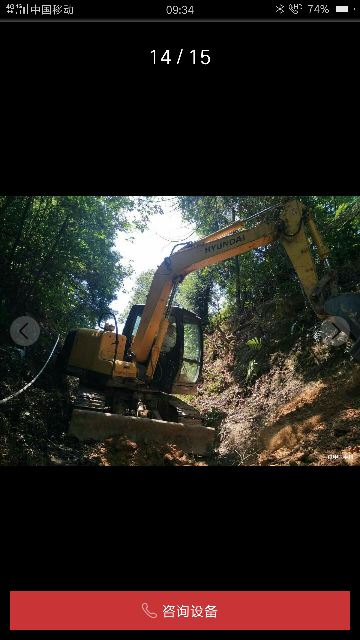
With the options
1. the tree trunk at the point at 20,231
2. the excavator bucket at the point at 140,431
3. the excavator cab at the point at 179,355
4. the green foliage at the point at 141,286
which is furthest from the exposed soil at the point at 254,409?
the green foliage at the point at 141,286

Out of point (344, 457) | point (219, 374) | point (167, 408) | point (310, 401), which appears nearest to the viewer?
point (344, 457)

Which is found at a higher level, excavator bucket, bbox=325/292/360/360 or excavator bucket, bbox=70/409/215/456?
excavator bucket, bbox=325/292/360/360

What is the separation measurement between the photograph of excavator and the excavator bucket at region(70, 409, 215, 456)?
16mm

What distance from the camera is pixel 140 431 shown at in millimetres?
5516

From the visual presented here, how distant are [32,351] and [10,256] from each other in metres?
2.17

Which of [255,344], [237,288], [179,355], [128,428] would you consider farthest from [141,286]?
[128,428]

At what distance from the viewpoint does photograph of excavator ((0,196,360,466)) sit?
5.11 meters

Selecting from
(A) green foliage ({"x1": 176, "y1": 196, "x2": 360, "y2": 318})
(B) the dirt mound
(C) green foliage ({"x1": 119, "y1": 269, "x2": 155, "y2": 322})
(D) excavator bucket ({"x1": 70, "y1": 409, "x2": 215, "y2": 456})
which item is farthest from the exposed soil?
(C) green foliage ({"x1": 119, "y1": 269, "x2": 155, "y2": 322})

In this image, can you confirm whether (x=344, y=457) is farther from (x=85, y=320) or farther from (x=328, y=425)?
(x=85, y=320)

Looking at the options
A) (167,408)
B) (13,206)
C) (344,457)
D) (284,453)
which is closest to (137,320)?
(167,408)

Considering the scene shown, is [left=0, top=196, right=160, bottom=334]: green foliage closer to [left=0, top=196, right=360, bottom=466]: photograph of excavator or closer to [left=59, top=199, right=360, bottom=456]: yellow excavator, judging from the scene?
[left=0, top=196, right=360, bottom=466]: photograph of excavator

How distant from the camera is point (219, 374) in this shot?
448 inches

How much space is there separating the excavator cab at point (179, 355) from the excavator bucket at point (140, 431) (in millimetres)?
1691

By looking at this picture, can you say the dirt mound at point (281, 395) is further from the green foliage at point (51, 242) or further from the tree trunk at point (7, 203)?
the tree trunk at point (7, 203)
